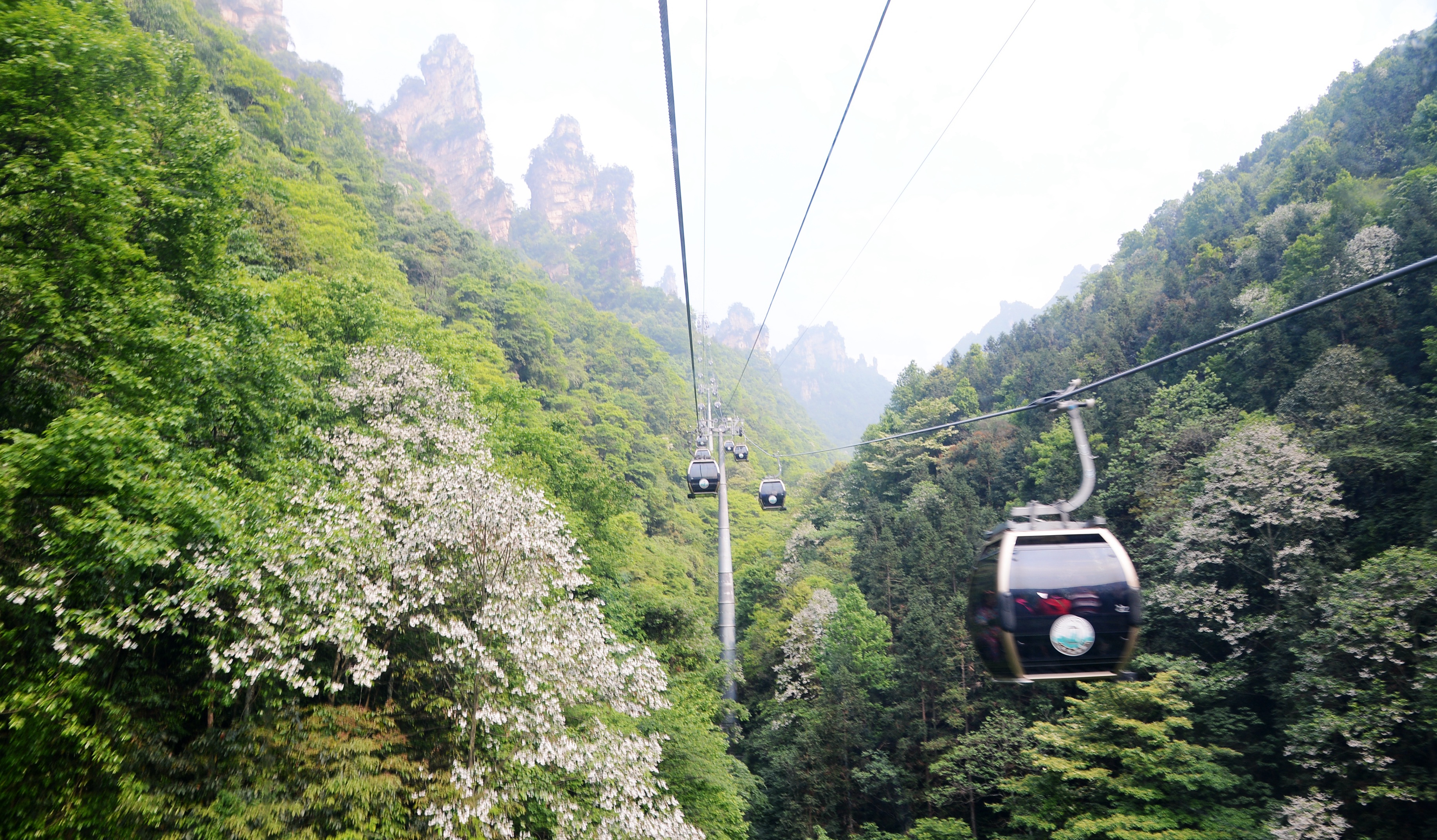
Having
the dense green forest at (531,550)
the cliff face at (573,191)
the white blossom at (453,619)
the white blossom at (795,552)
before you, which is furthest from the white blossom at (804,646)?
the cliff face at (573,191)

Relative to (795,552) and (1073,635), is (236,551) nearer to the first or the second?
(1073,635)

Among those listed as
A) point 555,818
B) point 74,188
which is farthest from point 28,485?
point 555,818

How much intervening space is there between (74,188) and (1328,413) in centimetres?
3424

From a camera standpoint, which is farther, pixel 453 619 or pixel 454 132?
pixel 454 132

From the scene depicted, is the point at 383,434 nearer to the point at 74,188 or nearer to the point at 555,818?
the point at 74,188

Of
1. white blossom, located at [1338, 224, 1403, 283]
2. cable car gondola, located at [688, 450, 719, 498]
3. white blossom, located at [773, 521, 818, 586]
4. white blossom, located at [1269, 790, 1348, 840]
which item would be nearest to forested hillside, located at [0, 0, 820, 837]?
cable car gondola, located at [688, 450, 719, 498]

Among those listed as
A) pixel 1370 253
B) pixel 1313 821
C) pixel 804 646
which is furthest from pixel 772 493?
pixel 1370 253

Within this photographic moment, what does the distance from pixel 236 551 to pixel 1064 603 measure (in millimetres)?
9812

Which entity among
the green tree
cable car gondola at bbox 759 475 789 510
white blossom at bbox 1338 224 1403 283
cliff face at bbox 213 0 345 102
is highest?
cliff face at bbox 213 0 345 102

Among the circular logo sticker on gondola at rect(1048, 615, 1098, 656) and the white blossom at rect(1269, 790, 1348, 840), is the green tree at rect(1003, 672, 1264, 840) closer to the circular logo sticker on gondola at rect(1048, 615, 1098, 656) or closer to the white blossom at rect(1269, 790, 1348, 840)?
the white blossom at rect(1269, 790, 1348, 840)

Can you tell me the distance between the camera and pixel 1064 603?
6.16m

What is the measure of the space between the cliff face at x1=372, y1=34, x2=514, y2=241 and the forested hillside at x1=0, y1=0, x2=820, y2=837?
11120 centimetres

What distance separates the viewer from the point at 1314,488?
67.1 ft

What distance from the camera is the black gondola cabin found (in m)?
6.13
